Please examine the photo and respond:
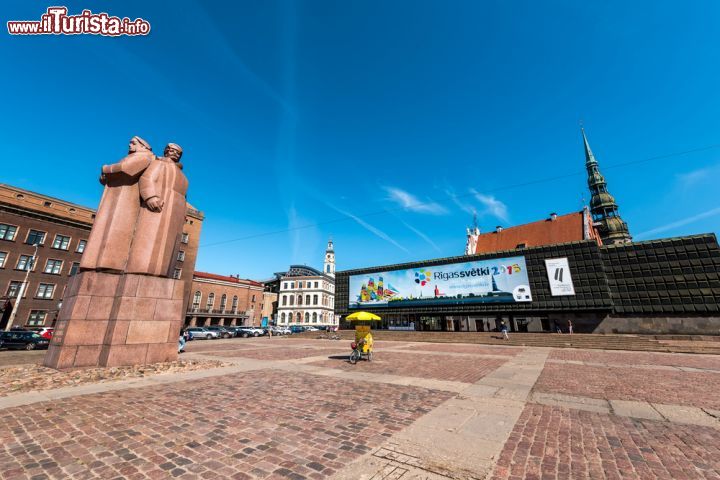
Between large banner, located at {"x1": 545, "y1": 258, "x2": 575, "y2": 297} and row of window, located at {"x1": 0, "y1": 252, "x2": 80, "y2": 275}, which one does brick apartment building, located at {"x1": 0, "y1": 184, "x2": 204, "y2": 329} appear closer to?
row of window, located at {"x1": 0, "y1": 252, "x2": 80, "y2": 275}

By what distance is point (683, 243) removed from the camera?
30.6 meters

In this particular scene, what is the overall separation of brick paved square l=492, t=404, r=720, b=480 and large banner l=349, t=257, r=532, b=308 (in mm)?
33691

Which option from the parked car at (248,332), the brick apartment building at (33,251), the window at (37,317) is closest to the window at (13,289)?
the brick apartment building at (33,251)

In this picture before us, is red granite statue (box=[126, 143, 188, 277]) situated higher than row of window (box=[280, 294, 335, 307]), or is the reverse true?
row of window (box=[280, 294, 335, 307])

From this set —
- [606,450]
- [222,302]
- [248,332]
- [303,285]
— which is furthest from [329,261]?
[606,450]

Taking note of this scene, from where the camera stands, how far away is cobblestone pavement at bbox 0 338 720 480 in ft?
11.5

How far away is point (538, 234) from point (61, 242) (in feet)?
223

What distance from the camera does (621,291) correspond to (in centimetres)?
3178

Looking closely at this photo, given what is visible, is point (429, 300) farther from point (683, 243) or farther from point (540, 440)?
point (540, 440)

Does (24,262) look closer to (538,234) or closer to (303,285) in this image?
(303,285)

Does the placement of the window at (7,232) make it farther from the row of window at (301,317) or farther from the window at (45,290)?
the row of window at (301,317)

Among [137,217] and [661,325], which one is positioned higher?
[137,217]

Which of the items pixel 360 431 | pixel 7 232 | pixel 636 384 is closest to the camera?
pixel 360 431

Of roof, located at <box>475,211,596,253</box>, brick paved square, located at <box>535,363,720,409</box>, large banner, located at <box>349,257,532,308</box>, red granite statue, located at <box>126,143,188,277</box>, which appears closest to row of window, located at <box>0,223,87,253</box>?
red granite statue, located at <box>126,143,188,277</box>
